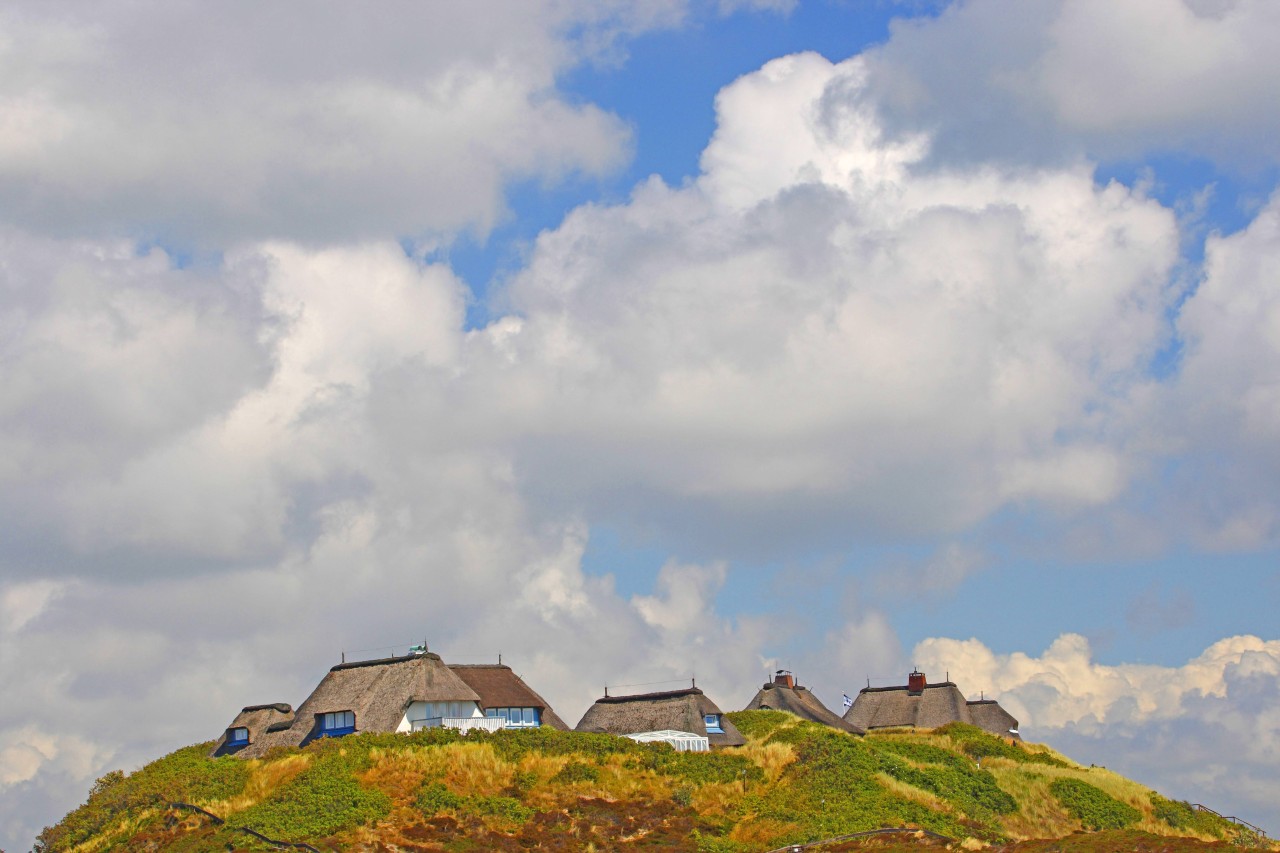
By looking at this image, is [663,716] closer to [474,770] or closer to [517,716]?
[517,716]

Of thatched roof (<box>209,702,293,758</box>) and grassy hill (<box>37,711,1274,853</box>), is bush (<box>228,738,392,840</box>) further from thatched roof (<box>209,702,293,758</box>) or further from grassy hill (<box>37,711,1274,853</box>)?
thatched roof (<box>209,702,293,758</box>)

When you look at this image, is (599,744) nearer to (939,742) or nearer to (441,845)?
(441,845)

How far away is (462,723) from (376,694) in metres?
5.07

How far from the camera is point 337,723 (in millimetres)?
75188

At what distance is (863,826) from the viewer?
188ft

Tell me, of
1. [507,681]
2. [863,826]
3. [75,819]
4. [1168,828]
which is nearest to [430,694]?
[507,681]

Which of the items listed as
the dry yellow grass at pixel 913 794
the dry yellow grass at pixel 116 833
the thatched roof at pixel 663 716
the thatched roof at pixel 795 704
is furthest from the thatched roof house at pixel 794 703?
the dry yellow grass at pixel 116 833

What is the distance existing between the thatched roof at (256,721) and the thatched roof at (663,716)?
18.4 m

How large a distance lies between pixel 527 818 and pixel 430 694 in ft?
59.5

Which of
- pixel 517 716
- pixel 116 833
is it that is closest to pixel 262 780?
pixel 116 833

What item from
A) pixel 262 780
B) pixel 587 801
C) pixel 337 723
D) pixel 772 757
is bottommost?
pixel 587 801

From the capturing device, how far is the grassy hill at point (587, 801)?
55.8m

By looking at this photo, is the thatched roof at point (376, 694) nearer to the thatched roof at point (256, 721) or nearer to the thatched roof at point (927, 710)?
the thatched roof at point (256, 721)

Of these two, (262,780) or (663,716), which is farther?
(663,716)
